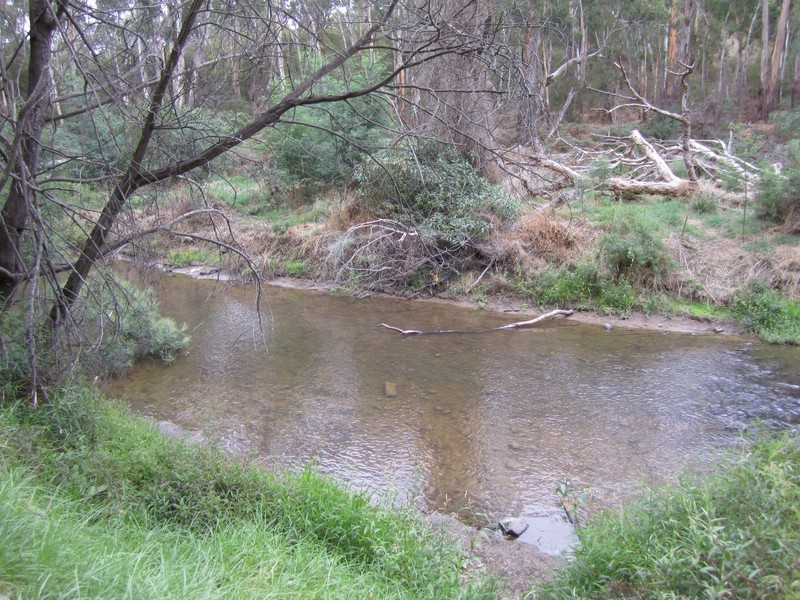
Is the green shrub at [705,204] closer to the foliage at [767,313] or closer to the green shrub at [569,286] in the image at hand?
the foliage at [767,313]

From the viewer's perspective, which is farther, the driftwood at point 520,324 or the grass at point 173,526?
the driftwood at point 520,324

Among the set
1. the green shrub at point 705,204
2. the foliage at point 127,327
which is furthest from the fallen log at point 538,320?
the foliage at point 127,327

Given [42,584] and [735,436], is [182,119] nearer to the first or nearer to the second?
[42,584]

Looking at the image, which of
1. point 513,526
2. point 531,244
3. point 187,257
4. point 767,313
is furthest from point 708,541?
point 187,257

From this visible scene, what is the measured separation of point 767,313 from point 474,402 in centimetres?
643

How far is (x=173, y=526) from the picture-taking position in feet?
13.5

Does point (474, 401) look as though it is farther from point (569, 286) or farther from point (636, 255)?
point (636, 255)

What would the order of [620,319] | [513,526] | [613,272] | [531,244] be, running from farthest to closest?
[531,244], [613,272], [620,319], [513,526]

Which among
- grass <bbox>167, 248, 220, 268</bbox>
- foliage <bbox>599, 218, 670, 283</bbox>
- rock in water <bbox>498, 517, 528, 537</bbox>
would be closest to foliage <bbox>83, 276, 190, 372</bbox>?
rock in water <bbox>498, 517, 528, 537</bbox>

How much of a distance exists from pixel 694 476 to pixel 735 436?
232 cm

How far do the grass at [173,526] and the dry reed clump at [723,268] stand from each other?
A: 968cm

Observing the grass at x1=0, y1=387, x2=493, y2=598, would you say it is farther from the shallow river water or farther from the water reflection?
the water reflection

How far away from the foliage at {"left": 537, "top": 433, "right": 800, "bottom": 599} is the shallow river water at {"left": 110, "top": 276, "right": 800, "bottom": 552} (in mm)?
1545

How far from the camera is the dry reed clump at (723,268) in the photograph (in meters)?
11.5
